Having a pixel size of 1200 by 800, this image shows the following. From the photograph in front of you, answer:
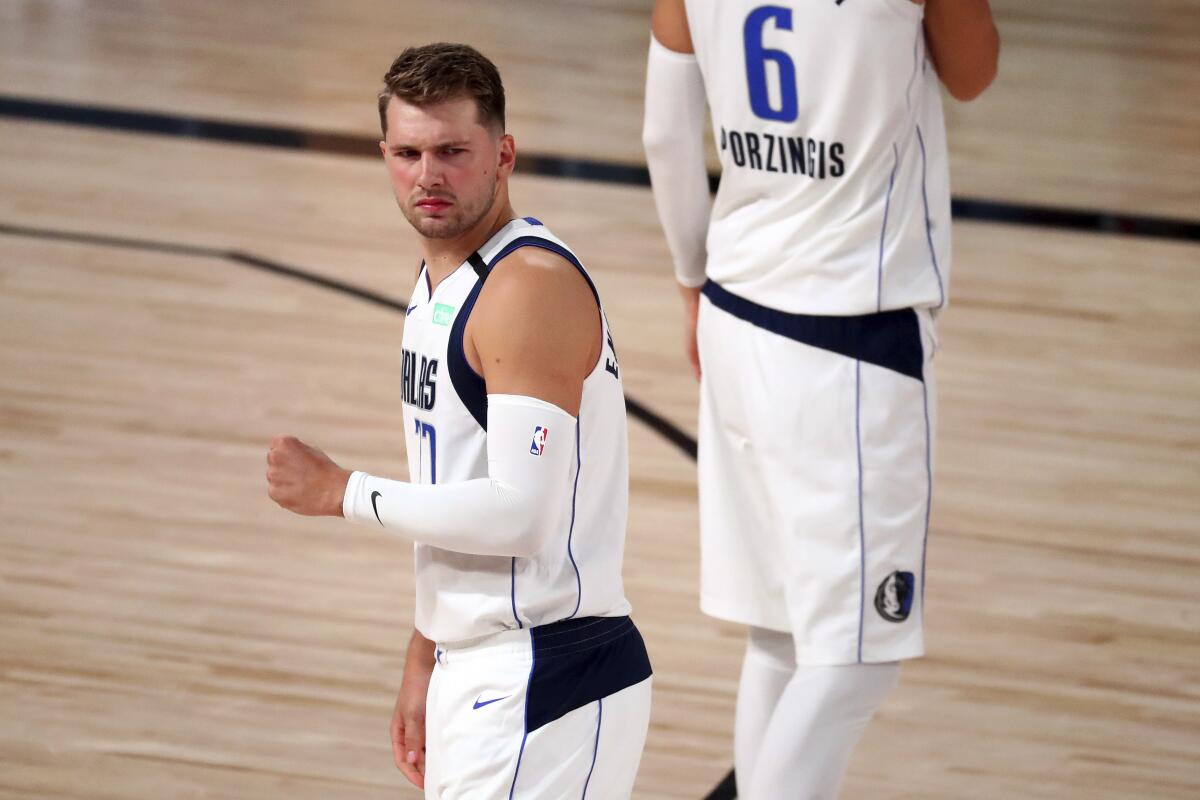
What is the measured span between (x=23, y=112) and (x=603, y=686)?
5.91 metres

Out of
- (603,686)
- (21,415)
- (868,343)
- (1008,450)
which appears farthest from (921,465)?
(21,415)

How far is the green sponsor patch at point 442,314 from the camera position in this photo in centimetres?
187

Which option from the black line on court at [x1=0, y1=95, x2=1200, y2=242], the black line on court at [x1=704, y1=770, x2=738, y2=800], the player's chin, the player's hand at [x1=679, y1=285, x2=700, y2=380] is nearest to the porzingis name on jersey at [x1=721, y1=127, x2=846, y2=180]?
the player's hand at [x1=679, y1=285, x2=700, y2=380]

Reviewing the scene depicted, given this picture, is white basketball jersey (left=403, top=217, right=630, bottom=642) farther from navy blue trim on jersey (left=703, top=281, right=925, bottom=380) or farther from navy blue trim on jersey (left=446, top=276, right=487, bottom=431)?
navy blue trim on jersey (left=703, top=281, right=925, bottom=380)

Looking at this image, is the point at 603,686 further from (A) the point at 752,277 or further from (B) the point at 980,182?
(B) the point at 980,182

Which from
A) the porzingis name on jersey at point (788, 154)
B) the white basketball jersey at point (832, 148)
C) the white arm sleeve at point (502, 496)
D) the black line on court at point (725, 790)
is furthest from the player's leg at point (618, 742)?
the black line on court at point (725, 790)

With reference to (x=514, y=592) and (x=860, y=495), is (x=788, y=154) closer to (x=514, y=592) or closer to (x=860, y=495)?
(x=860, y=495)

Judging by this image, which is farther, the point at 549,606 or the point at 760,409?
the point at 760,409

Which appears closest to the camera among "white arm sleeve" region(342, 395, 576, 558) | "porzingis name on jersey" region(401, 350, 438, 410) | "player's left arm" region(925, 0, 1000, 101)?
"white arm sleeve" region(342, 395, 576, 558)

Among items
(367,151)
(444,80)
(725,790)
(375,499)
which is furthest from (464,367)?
(367,151)

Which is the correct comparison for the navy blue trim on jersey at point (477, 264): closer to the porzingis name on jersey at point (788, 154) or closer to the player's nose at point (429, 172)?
the player's nose at point (429, 172)

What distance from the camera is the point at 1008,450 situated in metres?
4.66

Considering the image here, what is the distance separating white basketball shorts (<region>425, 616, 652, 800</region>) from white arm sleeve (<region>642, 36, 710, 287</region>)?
90 centimetres

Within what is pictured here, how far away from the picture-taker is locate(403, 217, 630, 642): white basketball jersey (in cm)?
188
